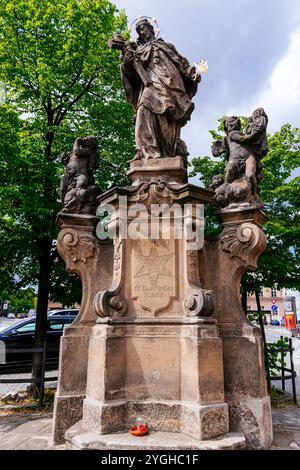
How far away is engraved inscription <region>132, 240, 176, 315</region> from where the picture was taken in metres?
5.23

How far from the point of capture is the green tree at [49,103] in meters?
→ 9.08

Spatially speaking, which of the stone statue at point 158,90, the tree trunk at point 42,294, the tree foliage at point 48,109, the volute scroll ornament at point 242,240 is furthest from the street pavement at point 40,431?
the stone statue at point 158,90

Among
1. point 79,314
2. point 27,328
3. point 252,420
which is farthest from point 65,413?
point 27,328

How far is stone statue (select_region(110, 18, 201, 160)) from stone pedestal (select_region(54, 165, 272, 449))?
0.48 m

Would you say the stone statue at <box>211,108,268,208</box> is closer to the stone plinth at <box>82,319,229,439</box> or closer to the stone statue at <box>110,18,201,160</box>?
the stone statue at <box>110,18,201,160</box>

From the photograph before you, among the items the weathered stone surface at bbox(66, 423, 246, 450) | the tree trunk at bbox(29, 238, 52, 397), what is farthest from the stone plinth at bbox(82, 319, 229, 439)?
the tree trunk at bbox(29, 238, 52, 397)

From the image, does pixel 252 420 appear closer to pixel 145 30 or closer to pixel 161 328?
pixel 161 328

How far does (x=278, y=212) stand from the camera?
11070 millimetres

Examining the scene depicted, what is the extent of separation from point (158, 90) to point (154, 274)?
3189 mm

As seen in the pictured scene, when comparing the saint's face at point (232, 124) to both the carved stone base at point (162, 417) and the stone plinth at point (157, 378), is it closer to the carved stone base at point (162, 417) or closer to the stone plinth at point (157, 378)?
the stone plinth at point (157, 378)

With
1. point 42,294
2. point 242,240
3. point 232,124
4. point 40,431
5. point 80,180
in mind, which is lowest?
point 40,431
